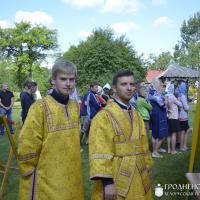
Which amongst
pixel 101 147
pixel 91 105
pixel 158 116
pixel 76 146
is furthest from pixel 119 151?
pixel 91 105

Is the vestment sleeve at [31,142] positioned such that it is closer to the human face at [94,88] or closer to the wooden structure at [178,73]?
the human face at [94,88]

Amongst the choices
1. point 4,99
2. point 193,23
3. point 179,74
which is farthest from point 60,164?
point 193,23

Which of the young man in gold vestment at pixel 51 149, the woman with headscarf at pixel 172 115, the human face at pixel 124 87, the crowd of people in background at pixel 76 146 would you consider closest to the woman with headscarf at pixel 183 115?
the woman with headscarf at pixel 172 115

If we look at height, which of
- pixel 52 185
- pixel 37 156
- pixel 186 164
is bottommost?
pixel 186 164

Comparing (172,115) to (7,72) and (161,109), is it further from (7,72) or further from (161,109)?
(7,72)

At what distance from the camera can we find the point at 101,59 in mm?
33625

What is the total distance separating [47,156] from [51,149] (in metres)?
0.07

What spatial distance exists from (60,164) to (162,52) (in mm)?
80806

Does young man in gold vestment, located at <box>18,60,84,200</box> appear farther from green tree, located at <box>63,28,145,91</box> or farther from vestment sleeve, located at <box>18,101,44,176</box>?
green tree, located at <box>63,28,145,91</box>

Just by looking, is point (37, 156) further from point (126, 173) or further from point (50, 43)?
point (50, 43)

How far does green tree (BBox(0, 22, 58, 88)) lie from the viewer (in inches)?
2496

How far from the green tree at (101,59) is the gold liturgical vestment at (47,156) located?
93.4 feet

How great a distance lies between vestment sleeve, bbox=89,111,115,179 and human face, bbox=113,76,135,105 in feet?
0.72

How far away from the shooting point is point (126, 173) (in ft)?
10.9
